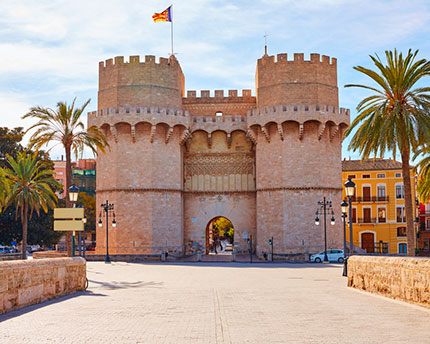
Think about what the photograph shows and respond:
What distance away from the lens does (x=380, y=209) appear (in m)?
51.9

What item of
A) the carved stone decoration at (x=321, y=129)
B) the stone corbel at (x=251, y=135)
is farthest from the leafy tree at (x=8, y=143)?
the carved stone decoration at (x=321, y=129)

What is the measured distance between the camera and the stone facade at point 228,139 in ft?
128

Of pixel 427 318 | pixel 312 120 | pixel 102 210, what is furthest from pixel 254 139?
pixel 427 318

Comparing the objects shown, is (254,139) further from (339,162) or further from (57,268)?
(57,268)

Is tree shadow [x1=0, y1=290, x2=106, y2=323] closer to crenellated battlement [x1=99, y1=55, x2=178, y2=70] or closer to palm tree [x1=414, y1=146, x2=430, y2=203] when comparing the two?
palm tree [x1=414, y1=146, x2=430, y2=203]

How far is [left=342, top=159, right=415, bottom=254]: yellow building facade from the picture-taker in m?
51.1

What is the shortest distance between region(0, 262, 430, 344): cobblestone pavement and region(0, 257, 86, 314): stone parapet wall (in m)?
0.35

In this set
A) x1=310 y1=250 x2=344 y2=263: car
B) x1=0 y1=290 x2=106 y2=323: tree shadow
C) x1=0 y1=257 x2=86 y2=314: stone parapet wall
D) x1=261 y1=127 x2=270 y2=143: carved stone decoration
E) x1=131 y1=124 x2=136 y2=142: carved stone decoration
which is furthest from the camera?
x1=261 y1=127 x2=270 y2=143: carved stone decoration

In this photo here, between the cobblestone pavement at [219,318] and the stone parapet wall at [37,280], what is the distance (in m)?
0.35

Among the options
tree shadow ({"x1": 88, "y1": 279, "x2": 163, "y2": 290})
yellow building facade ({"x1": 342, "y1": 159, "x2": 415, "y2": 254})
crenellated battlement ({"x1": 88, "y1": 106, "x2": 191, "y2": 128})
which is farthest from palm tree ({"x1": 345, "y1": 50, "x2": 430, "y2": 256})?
yellow building facade ({"x1": 342, "y1": 159, "x2": 415, "y2": 254})

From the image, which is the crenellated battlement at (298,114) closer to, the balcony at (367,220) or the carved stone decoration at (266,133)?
the carved stone decoration at (266,133)

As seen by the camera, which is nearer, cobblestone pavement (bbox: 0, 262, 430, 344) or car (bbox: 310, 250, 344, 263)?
cobblestone pavement (bbox: 0, 262, 430, 344)

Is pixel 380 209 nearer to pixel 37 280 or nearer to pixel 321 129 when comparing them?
pixel 321 129

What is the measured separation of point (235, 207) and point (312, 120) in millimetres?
8848
